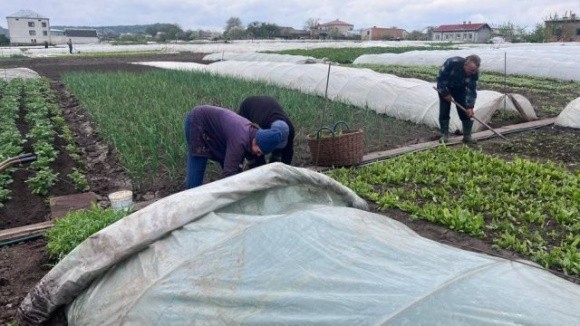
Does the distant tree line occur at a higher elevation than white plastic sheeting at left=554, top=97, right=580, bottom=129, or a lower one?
higher

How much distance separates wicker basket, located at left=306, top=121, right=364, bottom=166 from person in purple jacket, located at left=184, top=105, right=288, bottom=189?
76.6 inches

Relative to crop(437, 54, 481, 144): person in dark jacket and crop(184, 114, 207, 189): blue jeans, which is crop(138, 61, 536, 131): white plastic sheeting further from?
crop(184, 114, 207, 189): blue jeans

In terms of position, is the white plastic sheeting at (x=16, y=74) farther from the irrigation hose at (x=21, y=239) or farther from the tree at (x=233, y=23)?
the tree at (x=233, y=23)

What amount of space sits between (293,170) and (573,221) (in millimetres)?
2861

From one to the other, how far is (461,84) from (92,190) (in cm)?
521

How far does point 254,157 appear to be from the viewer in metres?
4.09

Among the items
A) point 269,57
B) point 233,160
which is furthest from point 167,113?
point 269,57

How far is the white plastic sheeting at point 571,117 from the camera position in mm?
8531

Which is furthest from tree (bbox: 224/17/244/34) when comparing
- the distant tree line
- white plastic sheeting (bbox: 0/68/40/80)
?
white plastic sheeting (bbox: 0/68/40/80)

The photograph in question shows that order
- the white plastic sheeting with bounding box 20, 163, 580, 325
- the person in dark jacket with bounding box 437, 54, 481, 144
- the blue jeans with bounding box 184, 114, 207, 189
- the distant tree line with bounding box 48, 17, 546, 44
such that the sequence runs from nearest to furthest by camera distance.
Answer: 1. the white plastic sheeting with bounding box 20, 163, 580, 325
2. the blue jeans with bounding box 184, 114, 207, 189
3. the person in dark jacket with bounding box 437, 54, 481, 144
4. the distant tree line with bounding box 48, 17, 546, 44

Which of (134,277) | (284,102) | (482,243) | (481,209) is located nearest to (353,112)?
(284,102)

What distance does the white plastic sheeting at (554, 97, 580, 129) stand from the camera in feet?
28.0

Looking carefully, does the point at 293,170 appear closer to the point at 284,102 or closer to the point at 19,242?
the point at 19,242

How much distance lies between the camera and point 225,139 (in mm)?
4223
